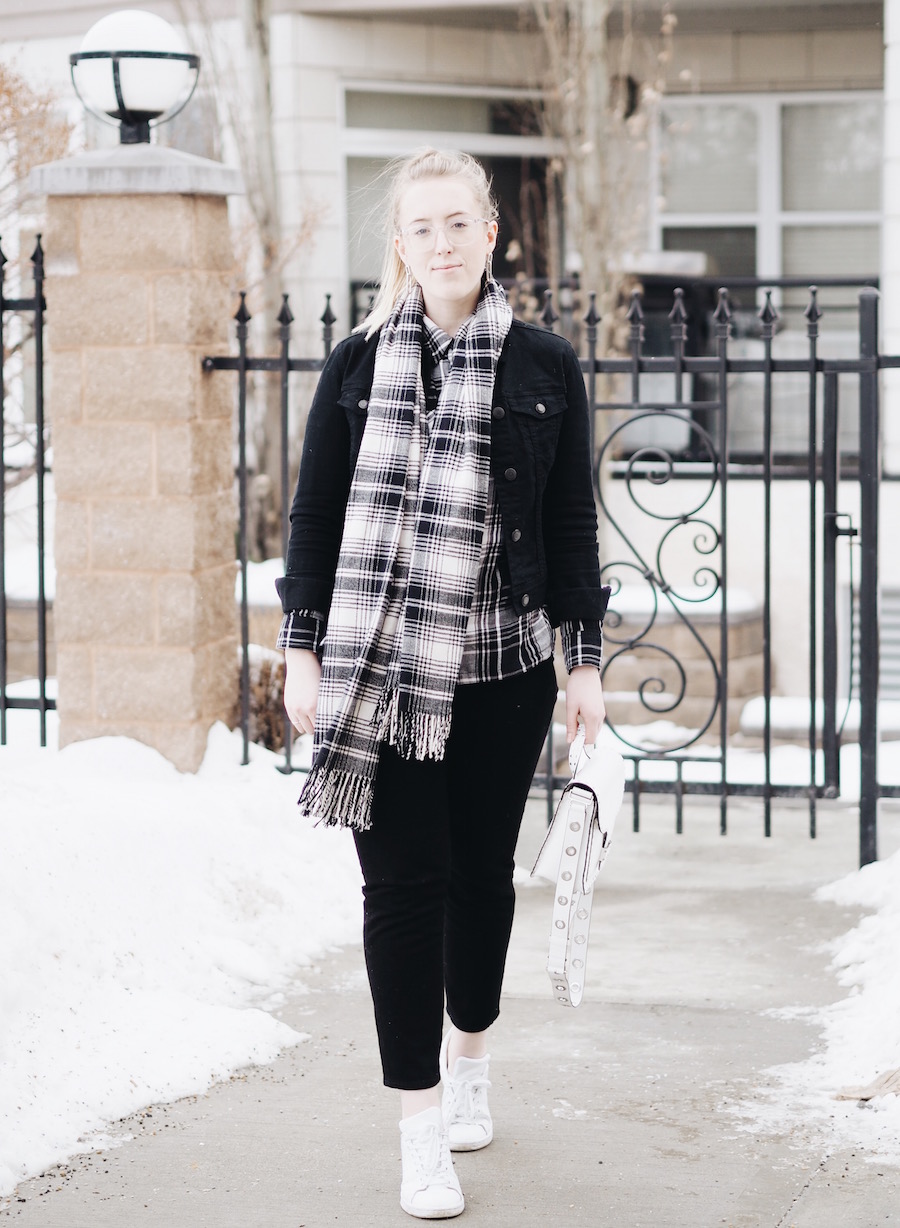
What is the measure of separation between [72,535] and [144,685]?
0.51 meters

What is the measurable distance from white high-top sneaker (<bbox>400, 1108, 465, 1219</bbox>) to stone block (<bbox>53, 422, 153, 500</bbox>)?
267 cm

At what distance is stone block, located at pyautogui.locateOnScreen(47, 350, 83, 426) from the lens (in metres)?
5.19

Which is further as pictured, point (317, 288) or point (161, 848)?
point (317, 288)

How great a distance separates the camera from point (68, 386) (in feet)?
17.1

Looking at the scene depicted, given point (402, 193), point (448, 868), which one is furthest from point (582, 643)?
point (402, 193)

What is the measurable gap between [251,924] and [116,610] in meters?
1.20

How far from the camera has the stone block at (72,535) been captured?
5211mm

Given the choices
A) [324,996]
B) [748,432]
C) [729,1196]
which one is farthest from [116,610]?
Answer: [748,432]

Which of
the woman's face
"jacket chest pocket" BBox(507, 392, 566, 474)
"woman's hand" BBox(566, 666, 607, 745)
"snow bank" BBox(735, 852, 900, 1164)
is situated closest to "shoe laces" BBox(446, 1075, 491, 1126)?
"snow bank" BBox(735, 852, 900, 1164)

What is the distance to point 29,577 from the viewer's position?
352 inches

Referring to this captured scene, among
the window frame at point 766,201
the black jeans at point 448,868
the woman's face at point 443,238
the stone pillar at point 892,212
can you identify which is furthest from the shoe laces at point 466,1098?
the window frame at point 766,201

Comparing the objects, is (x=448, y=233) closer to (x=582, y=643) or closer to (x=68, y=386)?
(x=582, y=643)

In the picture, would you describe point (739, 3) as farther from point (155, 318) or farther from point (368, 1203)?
point (368, 1203)

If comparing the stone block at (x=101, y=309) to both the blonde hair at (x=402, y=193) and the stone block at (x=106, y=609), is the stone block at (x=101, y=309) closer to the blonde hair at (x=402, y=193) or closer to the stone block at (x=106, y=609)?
the stone block at (x=106, y=609)
